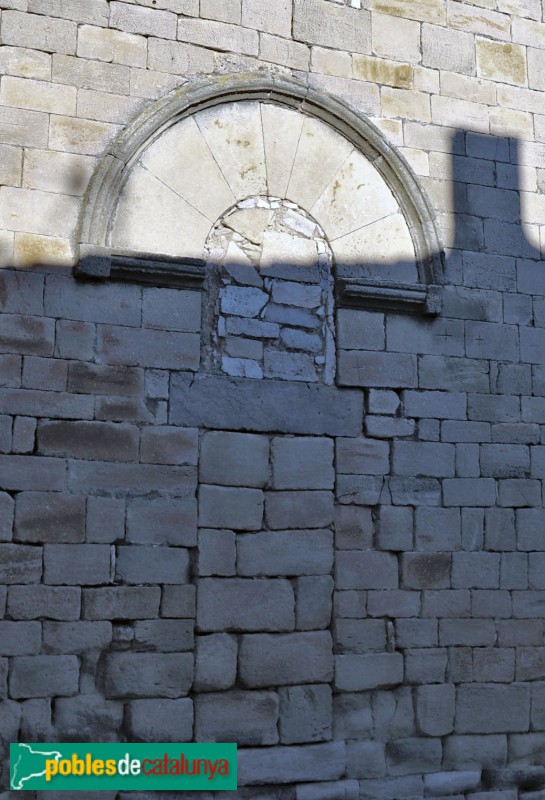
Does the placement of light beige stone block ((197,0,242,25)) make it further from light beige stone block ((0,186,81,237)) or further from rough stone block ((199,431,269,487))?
→ rough stone block ((199,431,269,487))

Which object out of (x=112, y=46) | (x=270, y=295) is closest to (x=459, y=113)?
(x=270, y=295)

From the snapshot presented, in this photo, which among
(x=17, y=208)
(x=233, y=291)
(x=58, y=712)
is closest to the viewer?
(x=58, y=712)

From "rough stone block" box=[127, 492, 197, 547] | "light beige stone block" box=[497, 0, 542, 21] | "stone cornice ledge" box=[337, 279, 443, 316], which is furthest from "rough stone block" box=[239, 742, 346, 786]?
"light beige stone block" box=[497, 0, 542, 21]

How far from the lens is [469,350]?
568 cm

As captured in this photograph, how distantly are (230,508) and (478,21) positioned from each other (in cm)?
347

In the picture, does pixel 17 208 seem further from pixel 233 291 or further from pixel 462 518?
pixel 462 518

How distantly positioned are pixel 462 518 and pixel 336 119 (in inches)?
94.5

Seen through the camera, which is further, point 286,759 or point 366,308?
point 366,308

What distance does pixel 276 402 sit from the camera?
5285 mm

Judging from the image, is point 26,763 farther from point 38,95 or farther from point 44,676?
point 38,95

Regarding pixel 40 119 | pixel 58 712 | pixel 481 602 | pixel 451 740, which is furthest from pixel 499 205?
pixel 58 712

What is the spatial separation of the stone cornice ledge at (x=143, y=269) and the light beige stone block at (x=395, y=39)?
1841 millimetres

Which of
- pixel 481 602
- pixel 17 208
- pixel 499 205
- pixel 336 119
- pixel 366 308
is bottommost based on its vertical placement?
pixel 481 602

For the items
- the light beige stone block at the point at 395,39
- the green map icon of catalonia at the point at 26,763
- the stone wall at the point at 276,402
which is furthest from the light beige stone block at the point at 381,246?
the green map icon of catalonia at the point at 26,763
